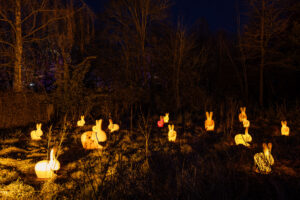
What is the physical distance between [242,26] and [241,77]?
332 centimetres

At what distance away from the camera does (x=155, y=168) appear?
4.18 metres

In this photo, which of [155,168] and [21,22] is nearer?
[155,168]

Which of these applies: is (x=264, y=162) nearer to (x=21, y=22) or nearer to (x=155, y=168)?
(x=155, y=168)

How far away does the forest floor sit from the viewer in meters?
3.19

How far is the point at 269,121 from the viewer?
26.8 ft

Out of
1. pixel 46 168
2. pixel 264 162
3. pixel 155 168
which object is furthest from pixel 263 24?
pixel 46 168

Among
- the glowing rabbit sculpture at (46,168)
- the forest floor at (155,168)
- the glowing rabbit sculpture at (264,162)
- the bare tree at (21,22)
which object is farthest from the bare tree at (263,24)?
the glowing rabbit sculpture at (46,168)

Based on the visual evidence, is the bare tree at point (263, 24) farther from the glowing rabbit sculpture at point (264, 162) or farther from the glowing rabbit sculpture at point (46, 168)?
the glowing rabbit sculpture at point (46, 168)

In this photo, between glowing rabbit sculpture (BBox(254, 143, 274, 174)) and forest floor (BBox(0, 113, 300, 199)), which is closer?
forest floor (BBox(0, 113, 300, 199))

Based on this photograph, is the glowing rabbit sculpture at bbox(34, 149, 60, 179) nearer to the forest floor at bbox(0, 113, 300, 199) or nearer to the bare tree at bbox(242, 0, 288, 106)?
the forest floor at bbox(0, 113, 300, 199)

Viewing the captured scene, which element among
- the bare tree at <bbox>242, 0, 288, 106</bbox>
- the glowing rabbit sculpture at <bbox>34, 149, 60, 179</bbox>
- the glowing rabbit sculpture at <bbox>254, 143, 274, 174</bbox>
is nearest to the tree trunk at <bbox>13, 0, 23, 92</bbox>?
the glowing rabbit sculpture at <bbox>34, 149, 60, 179</bbox>

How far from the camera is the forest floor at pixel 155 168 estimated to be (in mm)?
3189

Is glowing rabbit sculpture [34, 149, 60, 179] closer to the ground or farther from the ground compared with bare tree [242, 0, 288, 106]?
closer to the ground

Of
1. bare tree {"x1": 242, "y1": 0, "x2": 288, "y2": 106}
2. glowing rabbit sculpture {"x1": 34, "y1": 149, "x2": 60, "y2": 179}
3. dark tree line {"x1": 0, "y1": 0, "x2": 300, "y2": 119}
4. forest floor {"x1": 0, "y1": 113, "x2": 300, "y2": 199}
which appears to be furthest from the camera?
bare tree {"x1": 242, "y1": 0, "x2": 288, "y2": 106}
